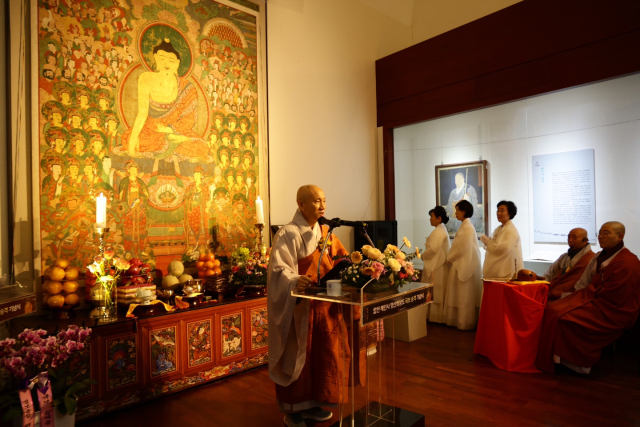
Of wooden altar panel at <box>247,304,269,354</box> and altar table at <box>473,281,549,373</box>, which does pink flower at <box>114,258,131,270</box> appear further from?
altar table at <box>473,281,549,373</box>

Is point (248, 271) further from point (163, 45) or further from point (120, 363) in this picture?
point (163, 45)

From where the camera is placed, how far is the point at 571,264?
477cm

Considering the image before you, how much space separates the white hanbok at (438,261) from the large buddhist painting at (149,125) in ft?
8.15

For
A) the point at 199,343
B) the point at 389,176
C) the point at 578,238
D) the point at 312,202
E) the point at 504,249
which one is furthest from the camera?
the point at 389,176

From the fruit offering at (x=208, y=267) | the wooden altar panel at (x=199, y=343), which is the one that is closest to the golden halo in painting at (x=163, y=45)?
the fruit offering at (x=208, y=267)

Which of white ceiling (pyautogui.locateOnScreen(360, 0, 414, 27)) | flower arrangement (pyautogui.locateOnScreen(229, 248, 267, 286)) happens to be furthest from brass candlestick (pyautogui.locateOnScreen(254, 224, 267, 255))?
white ceiling (pyautogui.locateOnScreen(360, 0, 414, 27))

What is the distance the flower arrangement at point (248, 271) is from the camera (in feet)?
14.5

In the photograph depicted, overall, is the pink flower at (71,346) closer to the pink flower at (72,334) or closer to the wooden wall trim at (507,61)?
the pink flower at (72,334)

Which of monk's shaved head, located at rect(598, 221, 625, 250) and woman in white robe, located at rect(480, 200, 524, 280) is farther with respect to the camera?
woman in white robe, located at rect(480, 200, 524, 280)

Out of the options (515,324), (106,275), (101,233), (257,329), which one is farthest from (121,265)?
(515,324)

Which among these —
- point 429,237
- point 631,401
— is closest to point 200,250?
point 429,237

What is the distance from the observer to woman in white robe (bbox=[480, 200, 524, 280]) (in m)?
5.27

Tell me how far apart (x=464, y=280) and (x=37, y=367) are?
15.5 ft

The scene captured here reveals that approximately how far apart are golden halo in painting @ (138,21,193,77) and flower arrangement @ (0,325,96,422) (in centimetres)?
278
